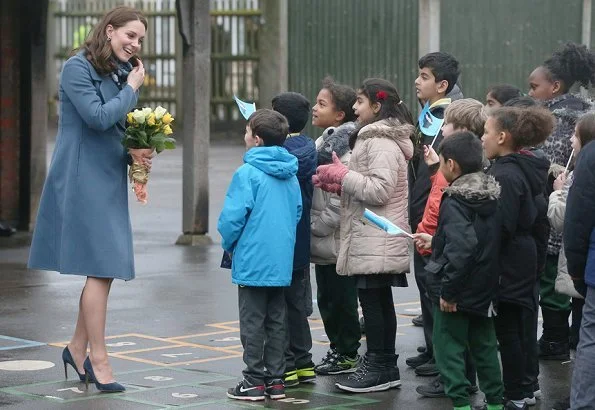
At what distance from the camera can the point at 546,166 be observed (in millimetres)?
7789

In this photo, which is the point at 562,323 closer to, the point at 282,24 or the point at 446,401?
the point at 446,401

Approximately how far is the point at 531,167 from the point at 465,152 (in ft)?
1.36

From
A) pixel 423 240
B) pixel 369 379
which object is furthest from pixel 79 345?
pixel 423 240

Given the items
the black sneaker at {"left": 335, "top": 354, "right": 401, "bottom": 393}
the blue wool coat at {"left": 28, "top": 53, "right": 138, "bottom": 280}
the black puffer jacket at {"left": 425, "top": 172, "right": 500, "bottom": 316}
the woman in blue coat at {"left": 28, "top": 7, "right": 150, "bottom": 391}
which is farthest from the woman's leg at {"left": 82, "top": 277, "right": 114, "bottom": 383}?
the black puffer jacket at {"left": 425, "top": 172, "right": 500, "bottom": 316}

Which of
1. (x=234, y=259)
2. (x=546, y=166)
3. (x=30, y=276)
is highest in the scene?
(x=546, y=166)

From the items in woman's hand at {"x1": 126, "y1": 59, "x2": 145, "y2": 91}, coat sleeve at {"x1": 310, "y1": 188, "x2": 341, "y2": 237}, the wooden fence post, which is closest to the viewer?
woman's hand at {"x1": 126, "y1": 59, "x2": 145, "y2": 91}

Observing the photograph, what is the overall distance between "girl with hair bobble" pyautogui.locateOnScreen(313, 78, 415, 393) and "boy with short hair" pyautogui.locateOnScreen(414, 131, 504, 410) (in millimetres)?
586

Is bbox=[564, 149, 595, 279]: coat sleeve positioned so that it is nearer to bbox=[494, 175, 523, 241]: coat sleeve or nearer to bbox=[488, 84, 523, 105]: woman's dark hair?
bbox=[494, 175, 523, 241]: coat sleeve

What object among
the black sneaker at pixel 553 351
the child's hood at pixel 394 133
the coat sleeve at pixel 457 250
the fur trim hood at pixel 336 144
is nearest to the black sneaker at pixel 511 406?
the coat sleeve at pixel 457 250

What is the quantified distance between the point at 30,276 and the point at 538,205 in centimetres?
632

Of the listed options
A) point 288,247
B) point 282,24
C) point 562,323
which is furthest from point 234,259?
point 282,24

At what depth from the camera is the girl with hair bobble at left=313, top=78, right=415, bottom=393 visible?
8.12 meters

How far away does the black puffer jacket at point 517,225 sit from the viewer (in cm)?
748

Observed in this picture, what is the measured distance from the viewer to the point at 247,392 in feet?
26.1
